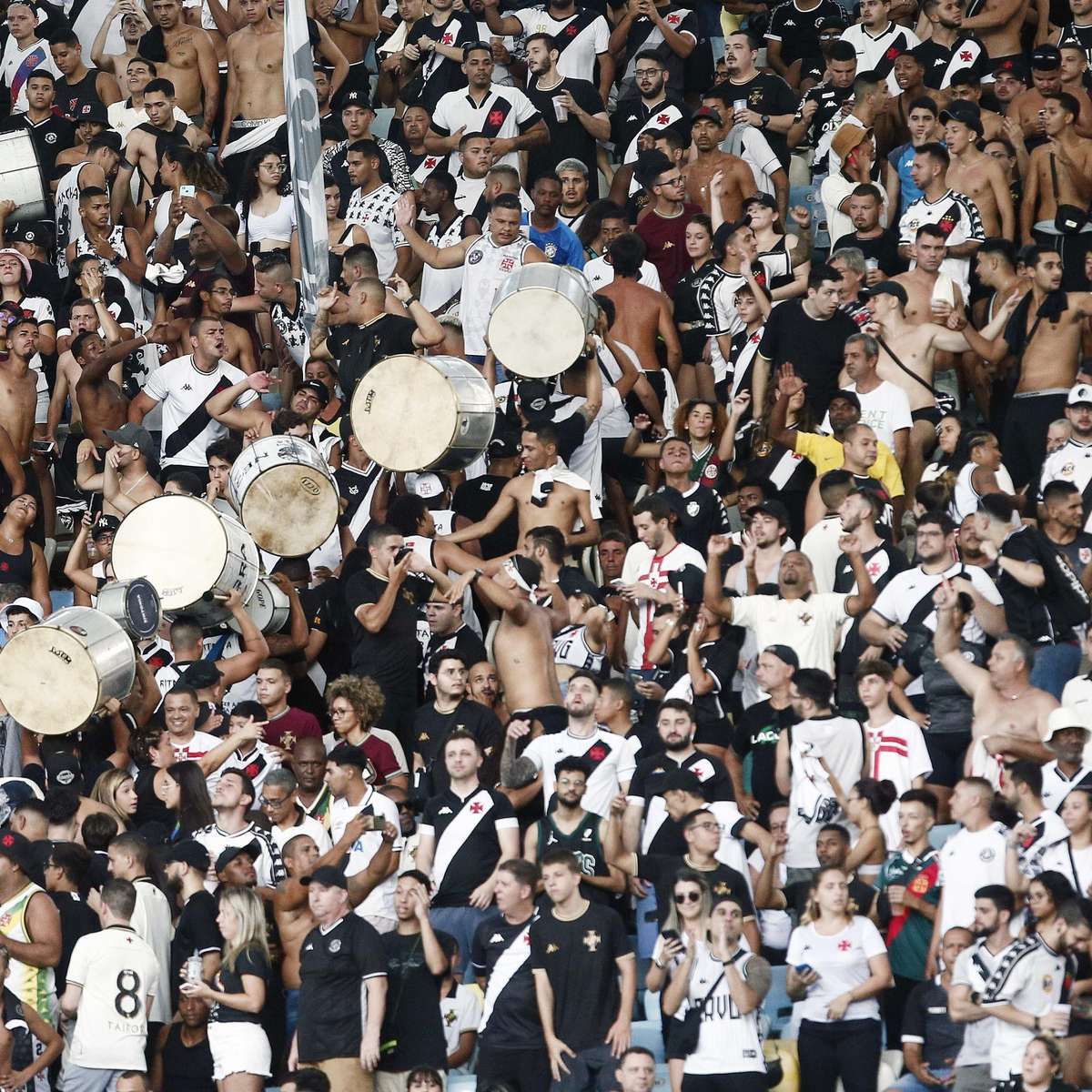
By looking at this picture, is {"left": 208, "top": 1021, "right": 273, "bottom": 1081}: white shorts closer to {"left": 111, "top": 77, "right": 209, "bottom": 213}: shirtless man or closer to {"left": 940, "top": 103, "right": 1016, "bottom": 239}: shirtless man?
{"left": 940, "top": 103, "right": 1016, "bottom": 239}: shirtless man

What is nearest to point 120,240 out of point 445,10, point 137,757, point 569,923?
point 445,10

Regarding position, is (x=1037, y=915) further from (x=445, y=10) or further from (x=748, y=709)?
(x=445, y=10)

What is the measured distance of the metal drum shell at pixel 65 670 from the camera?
12406 millimetres

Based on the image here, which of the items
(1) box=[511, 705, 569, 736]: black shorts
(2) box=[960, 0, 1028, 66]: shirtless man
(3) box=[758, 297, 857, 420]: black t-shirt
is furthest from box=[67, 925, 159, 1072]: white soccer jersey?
(2) box=[960, 0, 1028, 66]: shirtless man

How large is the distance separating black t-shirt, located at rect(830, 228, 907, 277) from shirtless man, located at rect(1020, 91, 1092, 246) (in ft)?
2.40

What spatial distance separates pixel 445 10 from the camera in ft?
58.9

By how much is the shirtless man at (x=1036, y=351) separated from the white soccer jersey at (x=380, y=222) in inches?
139

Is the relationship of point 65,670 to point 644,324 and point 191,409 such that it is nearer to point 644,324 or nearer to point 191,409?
point 191,409

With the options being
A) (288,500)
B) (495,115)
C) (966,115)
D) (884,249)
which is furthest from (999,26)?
(288,500)

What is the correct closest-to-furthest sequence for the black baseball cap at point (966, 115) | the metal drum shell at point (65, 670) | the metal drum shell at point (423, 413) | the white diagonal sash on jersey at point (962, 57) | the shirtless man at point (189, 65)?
the metal drum shell at point (65, 670) → the metal drum shell at point (423, 413) → the black baseball cap at point (966, 115) → the white diagonal sash on jersey at point (962, 57) → the shirtless man at point (189, 65)

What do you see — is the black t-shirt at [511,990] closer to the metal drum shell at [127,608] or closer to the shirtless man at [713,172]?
the metal drum shell at [127,608]

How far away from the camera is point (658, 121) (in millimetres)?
16891

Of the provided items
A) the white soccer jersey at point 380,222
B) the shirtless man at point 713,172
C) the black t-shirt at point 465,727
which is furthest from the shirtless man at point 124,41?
the black t-shirt at point 465,727

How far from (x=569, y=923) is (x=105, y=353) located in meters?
5.52
